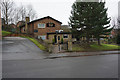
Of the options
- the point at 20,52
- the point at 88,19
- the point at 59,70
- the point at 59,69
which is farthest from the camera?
the point at 88,19

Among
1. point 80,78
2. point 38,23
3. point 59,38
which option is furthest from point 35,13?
point 80,78

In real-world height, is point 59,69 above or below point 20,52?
below

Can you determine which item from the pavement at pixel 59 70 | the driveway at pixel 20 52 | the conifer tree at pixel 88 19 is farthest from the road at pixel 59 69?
the conifer tree at pixel 88 19

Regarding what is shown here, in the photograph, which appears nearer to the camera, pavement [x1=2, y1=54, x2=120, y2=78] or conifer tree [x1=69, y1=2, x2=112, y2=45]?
pavement [x1=2, y1=54, x2=120, y2=78]

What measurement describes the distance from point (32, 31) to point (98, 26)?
18.8m

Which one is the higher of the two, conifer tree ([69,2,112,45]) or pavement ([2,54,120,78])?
conifer tree ([69,2,112,45])

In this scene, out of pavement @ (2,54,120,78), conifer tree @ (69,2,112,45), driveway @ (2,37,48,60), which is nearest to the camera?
pavement @ (2,54,120,78)

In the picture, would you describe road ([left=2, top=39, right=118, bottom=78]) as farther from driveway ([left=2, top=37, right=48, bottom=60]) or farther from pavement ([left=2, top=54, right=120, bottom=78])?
driveway ([left=2, top=37, right=48, bottom=60])

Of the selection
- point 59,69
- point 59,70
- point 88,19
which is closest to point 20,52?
point 59,69

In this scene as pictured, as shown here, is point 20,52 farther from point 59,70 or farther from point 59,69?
point 59,70

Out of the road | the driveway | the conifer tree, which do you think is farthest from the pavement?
the conifer tree

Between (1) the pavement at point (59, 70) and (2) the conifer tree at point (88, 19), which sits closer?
(1) the pavement at point (59, 70)

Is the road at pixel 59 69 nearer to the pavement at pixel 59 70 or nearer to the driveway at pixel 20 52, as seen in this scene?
the pavement at pixel 59 70

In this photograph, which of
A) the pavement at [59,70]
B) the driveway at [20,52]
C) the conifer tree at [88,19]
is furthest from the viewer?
the conifer tree at [88,19]
